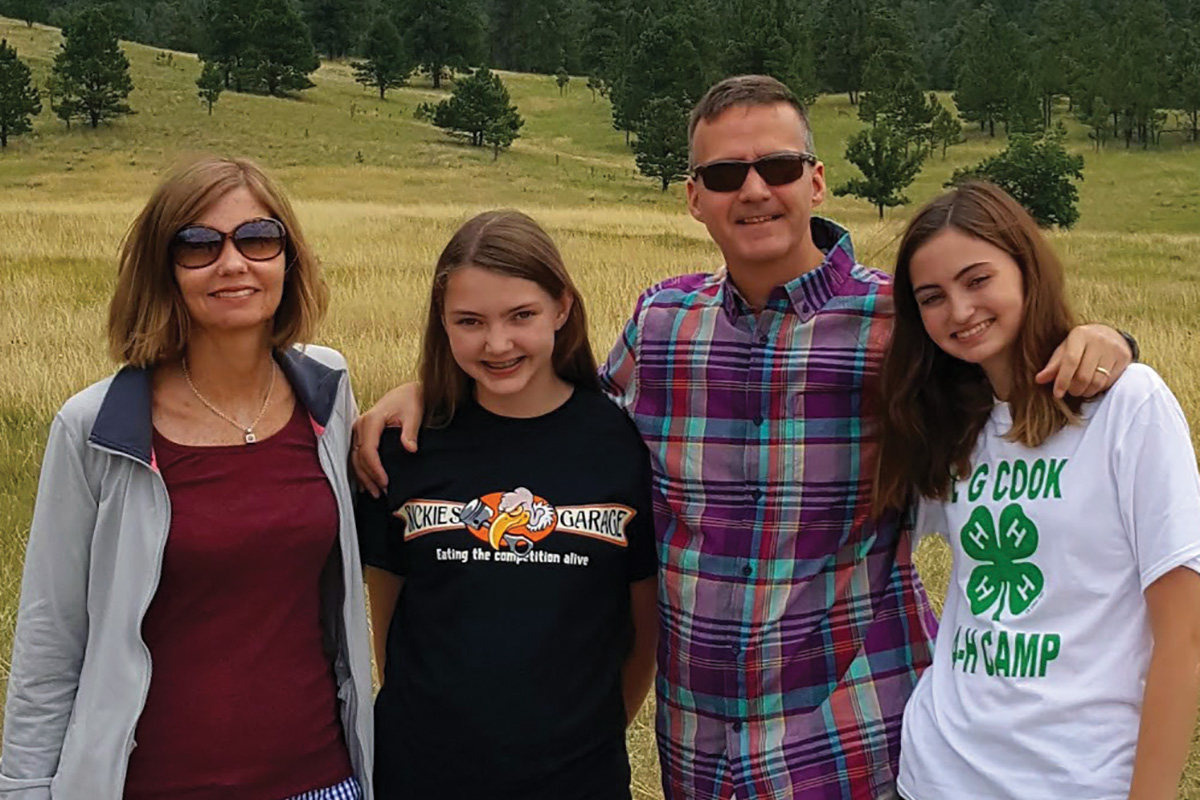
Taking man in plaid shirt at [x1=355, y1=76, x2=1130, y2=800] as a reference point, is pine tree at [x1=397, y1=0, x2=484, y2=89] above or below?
above

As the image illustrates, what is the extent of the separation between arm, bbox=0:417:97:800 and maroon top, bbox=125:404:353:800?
15cm

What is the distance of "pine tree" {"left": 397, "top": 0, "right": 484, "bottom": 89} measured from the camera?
6675cm

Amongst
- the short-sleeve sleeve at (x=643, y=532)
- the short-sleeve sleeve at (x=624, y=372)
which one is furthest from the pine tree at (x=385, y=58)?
the short-sleeve sleeve at (x=643, y=532)

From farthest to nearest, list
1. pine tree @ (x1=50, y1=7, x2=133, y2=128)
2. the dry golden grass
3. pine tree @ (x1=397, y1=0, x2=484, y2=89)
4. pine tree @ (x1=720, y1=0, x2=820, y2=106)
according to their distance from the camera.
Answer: pine tree @ (x1=397, y1=0, x2=484, y2=89)
pine tree @ (x1=720, y1=0, x2=820, y2=106)
pine tree @ (x1=50, y1=7, x2=133, y2=128)
the dry golden grass

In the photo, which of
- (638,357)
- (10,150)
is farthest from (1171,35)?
(638,357)

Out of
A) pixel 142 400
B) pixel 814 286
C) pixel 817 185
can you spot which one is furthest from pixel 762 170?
pixel 142 400

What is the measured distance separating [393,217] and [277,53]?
3622 cm

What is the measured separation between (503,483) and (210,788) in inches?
33.4

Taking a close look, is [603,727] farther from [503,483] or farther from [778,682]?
[503,483]

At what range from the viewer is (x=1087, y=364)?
7.03 feet

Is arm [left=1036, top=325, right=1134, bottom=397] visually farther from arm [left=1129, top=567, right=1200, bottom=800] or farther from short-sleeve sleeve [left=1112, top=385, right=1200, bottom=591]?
arm [left=1129, top=567, right=1200, bottom=800]

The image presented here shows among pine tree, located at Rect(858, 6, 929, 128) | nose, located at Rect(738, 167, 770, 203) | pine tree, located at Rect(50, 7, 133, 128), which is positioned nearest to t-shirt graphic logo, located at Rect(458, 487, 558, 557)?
nose, located at Rect(738, 167, 770, 203)

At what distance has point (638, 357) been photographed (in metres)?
2.77

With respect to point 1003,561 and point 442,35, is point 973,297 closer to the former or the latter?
point 1003,561
